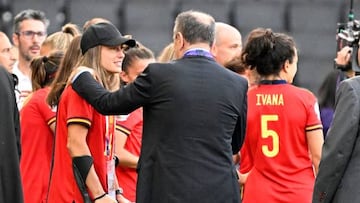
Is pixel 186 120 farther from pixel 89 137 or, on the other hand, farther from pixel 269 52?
pixel 269 52

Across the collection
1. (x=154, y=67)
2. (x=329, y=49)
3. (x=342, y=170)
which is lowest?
(x=329, y=49)

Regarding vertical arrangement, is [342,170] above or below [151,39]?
above

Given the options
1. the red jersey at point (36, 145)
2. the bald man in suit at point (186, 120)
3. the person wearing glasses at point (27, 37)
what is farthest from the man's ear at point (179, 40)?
the person wearing glasses at point (27, 37)

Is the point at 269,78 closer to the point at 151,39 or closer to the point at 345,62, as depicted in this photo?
the point at 345,62

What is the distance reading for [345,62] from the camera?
7410 millimetres

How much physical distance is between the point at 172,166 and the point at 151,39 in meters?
7.90

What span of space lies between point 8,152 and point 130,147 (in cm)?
140

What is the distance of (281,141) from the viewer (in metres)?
6.57

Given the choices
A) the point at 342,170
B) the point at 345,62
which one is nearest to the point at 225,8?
the point at 345,62

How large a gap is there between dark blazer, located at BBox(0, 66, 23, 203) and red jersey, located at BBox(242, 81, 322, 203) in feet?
4.72

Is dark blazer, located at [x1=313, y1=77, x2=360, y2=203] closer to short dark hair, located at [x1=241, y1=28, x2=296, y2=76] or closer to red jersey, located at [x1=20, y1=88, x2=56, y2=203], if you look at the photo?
short dark hair, located at [x1=241, y1=28, x2=296, y2=76]

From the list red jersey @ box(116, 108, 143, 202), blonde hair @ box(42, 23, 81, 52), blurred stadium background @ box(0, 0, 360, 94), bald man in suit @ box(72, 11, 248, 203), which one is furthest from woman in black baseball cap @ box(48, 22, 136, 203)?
blurred stadium background @ box(0, 0, 360, 94)

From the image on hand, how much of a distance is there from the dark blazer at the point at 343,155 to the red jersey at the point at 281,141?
2.68 feet

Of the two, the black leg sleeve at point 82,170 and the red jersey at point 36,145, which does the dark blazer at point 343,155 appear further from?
the red jersey at point 36,145
